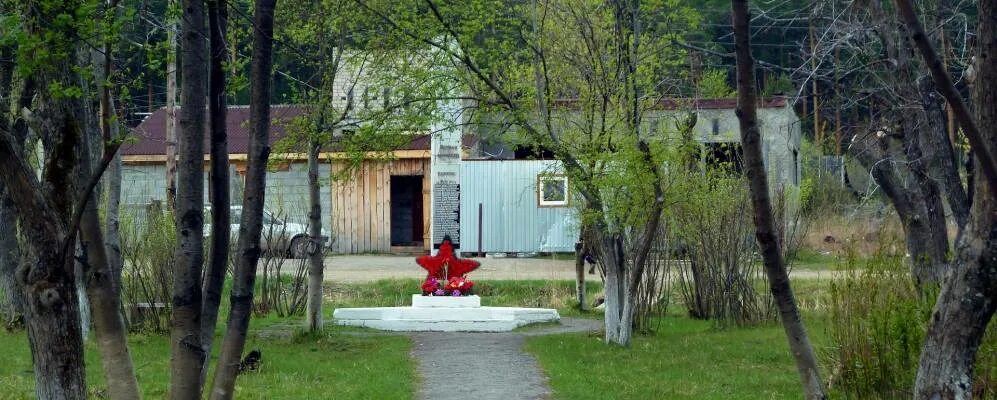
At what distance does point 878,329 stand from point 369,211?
81.2 ft

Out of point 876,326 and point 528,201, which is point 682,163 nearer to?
point 876,326

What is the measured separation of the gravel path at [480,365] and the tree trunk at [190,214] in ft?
13.9

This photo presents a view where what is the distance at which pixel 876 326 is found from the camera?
8.55 m

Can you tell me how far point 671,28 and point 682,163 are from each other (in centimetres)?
175

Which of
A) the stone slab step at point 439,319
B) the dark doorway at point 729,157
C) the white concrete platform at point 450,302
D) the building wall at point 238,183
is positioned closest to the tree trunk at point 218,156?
the stone slab step at point 439,319

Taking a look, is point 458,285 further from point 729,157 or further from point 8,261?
point 8,261

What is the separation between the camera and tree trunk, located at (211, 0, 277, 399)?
245 inches

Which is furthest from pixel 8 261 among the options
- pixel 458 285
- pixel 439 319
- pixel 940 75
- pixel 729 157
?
pixel 940 75

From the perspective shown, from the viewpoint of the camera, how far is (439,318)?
55.3 ft

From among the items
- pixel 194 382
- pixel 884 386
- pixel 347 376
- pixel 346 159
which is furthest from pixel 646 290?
pixel 194 382

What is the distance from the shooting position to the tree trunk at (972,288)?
22.0 feet

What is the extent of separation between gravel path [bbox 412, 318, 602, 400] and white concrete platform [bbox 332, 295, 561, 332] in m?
0.31

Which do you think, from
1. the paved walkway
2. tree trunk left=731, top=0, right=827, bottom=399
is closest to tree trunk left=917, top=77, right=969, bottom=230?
tree trunk left=731, top=0, right=827, bottom=399

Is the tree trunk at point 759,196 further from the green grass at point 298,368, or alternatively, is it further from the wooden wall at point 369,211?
the wooden wall at point 369,211
